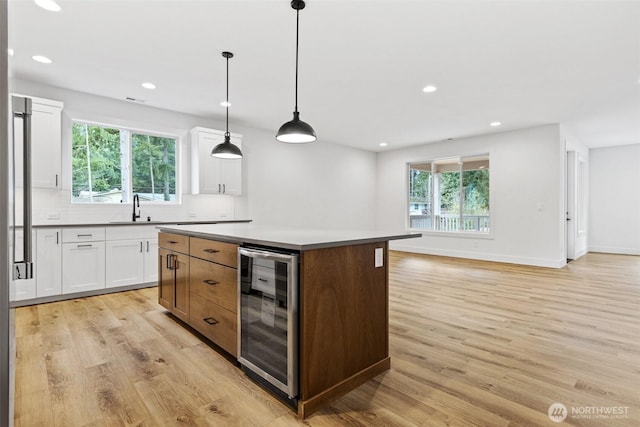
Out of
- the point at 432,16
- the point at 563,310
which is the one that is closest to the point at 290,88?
the point at 432,16

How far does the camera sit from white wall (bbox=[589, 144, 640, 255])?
772 cm

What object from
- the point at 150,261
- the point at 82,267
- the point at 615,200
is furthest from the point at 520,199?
the point at 82,267

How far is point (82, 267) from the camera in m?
4.04

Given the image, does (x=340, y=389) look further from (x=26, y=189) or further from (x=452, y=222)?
(x=452, y=222)

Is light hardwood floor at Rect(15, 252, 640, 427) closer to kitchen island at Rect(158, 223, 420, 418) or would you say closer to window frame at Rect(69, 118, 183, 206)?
kitchen island at Rect(158, 223, 420, 418)

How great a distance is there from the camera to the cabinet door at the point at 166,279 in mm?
3184

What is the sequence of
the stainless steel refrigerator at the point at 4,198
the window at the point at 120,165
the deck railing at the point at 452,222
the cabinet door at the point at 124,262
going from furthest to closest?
the deck railing at the point at 452,222 < the window at the point at 120,165 < the cabinet door at the point at 124,262 < the stainless steel refrigerator at the point at 4,198

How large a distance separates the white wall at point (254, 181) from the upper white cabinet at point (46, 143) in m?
0.31

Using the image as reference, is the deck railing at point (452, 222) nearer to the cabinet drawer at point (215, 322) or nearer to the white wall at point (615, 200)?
the white wall at point (615, 200)

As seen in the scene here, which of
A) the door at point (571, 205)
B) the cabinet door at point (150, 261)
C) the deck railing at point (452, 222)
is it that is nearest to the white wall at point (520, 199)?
the deck railing at point (452, 222)

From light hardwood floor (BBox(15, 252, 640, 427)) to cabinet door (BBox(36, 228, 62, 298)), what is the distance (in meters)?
0.21

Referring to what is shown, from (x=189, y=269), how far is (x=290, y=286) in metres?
1.51

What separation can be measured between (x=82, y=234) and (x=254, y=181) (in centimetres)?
299

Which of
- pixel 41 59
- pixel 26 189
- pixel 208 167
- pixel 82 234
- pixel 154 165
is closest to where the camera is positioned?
pixel 26 189
